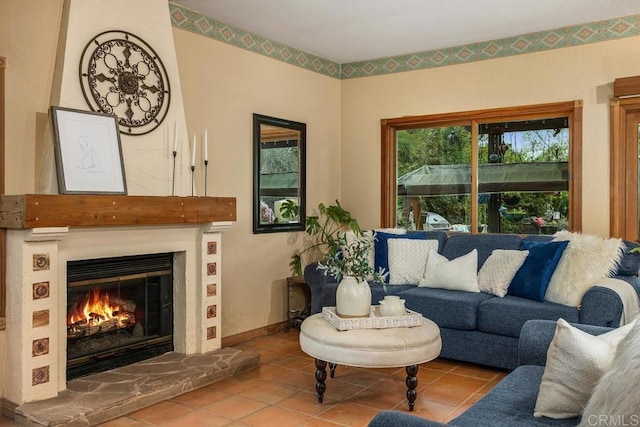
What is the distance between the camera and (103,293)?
3625 millimetres

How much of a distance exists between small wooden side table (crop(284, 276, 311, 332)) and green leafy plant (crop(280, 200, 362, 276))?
6.0 inches

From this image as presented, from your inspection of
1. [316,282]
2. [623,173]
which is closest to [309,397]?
[316,282]

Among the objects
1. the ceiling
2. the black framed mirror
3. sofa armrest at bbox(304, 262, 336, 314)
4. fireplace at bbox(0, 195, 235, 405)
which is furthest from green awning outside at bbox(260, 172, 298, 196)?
the ceiling

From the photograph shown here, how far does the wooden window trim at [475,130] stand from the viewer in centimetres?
468

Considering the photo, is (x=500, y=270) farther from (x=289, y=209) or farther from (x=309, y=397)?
(x=289, y=209)

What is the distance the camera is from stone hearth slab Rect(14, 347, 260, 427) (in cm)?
282

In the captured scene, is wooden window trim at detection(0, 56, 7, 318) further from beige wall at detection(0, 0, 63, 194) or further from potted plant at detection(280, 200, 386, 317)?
potted plant at detection(280, 200, 386, 317)

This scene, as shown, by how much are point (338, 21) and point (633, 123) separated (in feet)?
8.53

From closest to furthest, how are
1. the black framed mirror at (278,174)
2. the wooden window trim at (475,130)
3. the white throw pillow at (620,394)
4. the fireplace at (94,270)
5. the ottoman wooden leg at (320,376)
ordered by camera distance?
1. the white throw pillow at (620,394)
2. the fireplace at (94,270)
3. the ottoman wooden leg at (320,376)
4. the wooden window trim at (475,130)
5. the black framed mirror at (278,174)

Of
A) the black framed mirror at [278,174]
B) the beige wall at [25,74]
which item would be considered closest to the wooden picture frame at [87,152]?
the beige wall at [25,74]

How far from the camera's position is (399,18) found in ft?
14.6

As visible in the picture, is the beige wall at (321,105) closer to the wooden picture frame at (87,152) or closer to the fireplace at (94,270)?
the wooden picture frame at (87,152)

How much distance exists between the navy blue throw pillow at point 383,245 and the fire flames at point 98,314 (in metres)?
2.14

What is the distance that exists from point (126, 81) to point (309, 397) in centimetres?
240
